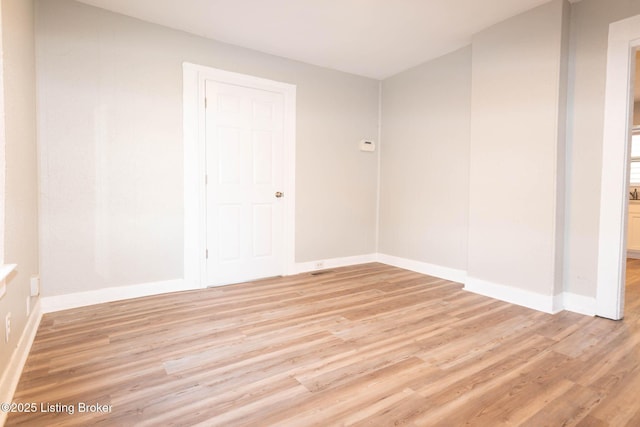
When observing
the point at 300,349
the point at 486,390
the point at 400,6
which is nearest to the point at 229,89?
the point at 400,6

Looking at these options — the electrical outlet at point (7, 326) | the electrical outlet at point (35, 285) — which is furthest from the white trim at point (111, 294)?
the electrical outlet at point (7, 326)

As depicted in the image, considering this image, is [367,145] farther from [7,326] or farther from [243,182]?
[7,326]

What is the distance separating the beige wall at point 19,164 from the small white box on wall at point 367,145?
139 inches

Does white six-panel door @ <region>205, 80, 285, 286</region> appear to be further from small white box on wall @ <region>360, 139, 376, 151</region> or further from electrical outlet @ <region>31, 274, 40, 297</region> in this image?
electrical outlet @ <region>31, 274, 40, 297</region>

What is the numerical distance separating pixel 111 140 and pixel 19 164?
105 centimetres

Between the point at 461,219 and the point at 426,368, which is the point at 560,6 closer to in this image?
the point at 461,219

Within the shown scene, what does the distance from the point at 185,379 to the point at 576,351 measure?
245 centimetres

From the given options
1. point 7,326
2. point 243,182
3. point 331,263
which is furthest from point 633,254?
point 7,326

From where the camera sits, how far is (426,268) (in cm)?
425

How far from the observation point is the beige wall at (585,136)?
2744mm

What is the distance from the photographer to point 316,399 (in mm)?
1684

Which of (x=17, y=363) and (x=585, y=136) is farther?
(x=585, y=136)

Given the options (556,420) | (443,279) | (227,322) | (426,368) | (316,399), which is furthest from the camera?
(443,279)

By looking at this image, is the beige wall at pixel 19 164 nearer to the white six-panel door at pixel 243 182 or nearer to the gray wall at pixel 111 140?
the gray wall at pixel 111 140
